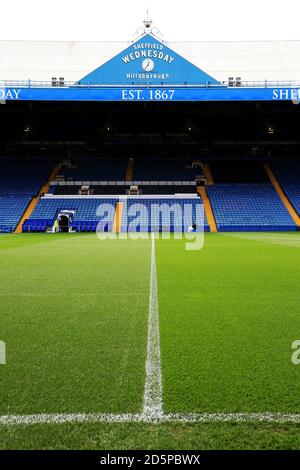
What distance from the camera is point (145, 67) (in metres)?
32.0

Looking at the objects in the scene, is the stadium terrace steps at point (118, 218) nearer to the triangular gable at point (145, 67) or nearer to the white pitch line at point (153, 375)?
the triangular gable at point (145, 67)

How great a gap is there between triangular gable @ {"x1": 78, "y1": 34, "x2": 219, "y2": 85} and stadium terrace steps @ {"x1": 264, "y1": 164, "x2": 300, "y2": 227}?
11405mm

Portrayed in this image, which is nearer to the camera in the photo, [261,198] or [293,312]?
[293,312]

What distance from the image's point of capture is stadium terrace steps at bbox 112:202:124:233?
29970mm

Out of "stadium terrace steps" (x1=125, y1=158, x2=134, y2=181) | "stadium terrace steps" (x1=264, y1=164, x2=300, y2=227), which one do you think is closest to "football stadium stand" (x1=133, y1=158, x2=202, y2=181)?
"stadium terrace steps" (x1=125, y1=158, x2=134, y2=181)

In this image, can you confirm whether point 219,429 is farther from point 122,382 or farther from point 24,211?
point 24,211

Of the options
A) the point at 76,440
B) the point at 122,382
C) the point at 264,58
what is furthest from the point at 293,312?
the point at 264,58

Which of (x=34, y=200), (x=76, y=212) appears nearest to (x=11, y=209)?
(x=34, y=200)

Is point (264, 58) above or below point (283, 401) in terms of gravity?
above

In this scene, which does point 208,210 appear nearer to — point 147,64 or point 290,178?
point 290,178

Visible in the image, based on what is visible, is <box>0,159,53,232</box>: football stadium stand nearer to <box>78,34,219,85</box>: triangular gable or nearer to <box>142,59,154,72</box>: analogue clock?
<box>78,34,219,85</box>: triangular gable

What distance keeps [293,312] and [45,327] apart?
2884 millimetres

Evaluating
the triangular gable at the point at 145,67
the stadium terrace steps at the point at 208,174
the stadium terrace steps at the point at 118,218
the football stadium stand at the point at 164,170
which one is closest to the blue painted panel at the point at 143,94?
the triangular gable at the point at 145,67

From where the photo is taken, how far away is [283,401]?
8.33ft
